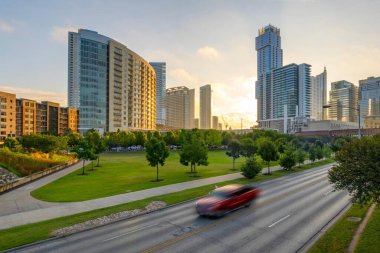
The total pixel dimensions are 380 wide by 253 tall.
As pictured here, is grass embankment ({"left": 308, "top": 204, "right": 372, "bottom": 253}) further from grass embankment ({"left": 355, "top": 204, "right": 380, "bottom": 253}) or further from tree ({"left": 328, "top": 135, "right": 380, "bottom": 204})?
tree ({"left": 328, "top": 135, "right": 380, "bottom": 204})

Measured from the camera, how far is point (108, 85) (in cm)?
13050

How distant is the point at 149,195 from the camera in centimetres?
2494

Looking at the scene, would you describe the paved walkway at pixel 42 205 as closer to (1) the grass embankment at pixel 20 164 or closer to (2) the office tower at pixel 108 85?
(1) the grass embankment at pixel 20 164

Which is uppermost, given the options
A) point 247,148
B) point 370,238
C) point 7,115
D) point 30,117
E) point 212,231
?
point 30,117

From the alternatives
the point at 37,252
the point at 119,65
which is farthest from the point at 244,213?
the point at 119,65

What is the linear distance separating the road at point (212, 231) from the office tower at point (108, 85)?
118374 mm

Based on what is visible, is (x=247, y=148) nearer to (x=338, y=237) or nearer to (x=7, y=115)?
(x=338, y=237)

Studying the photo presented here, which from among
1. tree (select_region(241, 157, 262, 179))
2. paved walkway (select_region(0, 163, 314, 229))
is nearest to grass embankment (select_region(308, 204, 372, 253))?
paved walkway (select_region(0, 163, 314, 229))

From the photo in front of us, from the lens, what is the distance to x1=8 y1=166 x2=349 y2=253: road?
12.8m

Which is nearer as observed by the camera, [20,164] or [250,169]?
[250,169]

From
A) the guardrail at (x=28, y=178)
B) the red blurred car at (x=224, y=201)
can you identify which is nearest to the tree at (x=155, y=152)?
the red blurred car at (x=224, y=201)

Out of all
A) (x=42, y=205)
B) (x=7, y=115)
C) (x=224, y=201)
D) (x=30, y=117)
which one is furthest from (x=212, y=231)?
(x=30, y=117)

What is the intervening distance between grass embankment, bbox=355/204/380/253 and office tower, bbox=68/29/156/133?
128m

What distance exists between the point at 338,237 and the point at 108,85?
13219 cm
